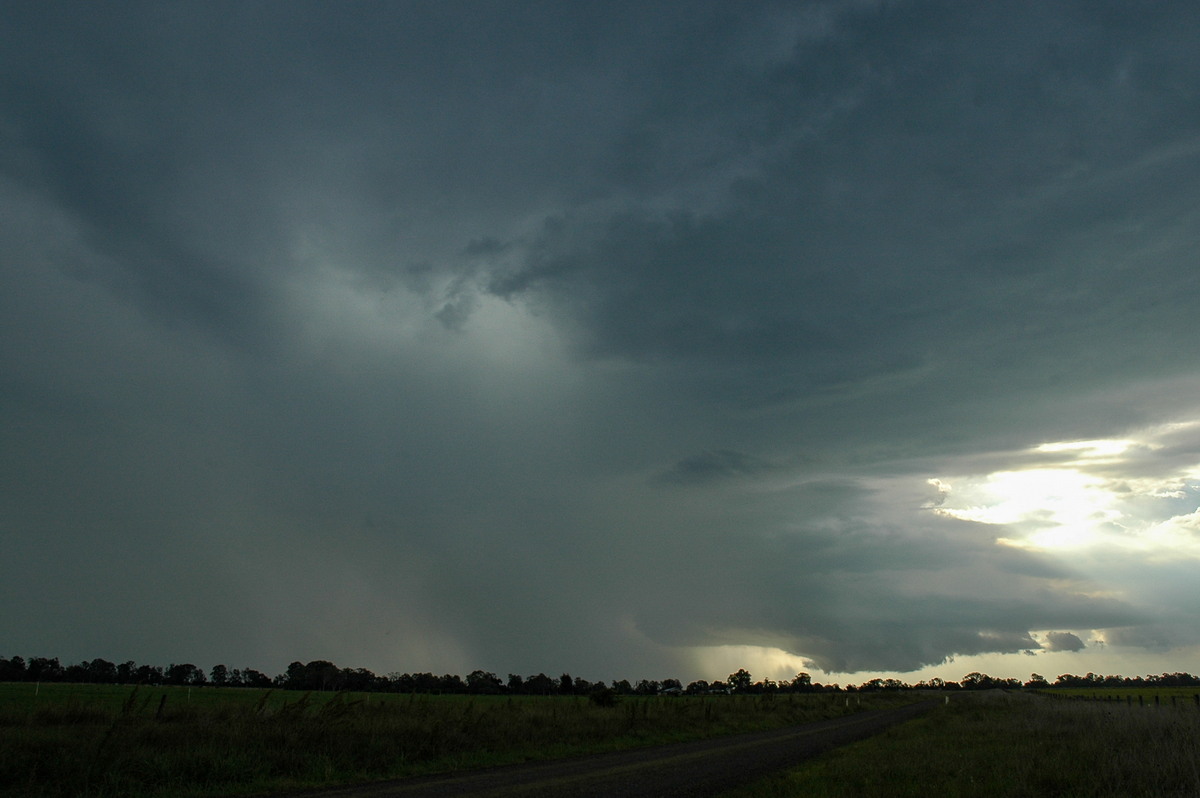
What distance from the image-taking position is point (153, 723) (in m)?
19.5

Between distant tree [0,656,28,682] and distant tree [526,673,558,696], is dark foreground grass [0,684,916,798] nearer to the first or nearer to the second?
distant tree [526,673,558,696]

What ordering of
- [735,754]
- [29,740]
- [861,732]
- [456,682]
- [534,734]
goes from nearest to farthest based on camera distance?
[29,740], [735,754], [534,734], [861,732], [456,682]

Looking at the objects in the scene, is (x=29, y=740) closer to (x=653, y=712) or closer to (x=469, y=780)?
(x=469, y=780)

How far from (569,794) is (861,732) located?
105 feet

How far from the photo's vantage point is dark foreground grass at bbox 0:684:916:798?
15703 millimetres

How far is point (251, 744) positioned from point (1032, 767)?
21.8 m

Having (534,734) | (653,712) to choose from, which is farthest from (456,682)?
(534,734)

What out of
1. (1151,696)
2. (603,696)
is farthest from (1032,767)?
(1151,696)

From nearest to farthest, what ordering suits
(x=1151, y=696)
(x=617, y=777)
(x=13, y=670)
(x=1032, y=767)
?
(x=1032, y=767) → (x=617, y=777) → (x=1151, y=696) → (x=13, y=670)

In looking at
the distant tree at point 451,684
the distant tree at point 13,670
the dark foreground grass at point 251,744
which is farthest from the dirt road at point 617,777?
the distant tree at point 13,670

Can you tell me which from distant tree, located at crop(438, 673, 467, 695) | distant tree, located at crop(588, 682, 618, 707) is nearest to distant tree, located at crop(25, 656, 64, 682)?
distant tree, located at crop(438, 673, 467, 695)

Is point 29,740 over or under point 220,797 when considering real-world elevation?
over

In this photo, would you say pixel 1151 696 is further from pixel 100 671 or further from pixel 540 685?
pixel 100 671

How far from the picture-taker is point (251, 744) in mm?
A: 19406
